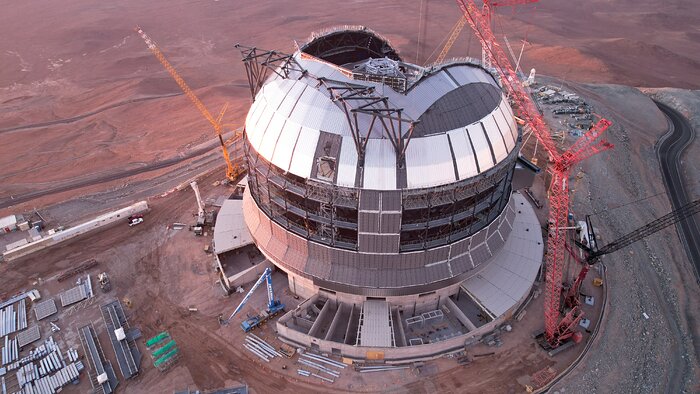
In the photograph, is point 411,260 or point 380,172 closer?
point 380,172

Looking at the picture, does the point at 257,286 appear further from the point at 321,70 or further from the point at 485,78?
the point at 485,78

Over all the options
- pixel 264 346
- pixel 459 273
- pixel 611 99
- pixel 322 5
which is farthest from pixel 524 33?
pixel 264 346

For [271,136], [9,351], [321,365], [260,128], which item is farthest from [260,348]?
[9,351]

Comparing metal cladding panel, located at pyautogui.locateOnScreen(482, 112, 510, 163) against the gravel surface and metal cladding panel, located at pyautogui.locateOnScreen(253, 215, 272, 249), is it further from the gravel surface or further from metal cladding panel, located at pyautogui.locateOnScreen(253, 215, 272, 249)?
metal cladding panel, located at pyautogui.locateOnScreen(253, 215, 272, 249)

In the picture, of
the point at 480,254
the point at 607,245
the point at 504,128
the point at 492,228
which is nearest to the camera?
the point at 504,128

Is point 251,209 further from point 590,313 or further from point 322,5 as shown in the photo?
point 322,5

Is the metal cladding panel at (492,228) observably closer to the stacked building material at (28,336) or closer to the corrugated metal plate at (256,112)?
the corrugated metal plate at (256,112)

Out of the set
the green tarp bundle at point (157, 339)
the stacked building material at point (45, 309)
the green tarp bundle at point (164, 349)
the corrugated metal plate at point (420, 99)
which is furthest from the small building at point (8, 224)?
the corrugated metal plate at point (420, 99)
